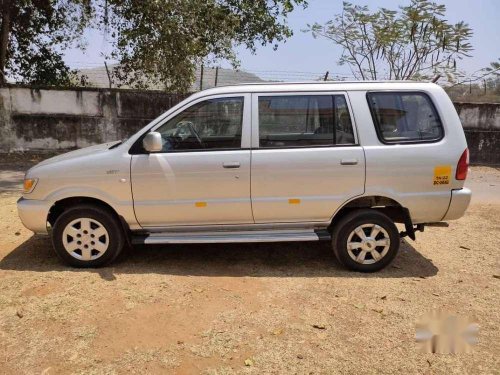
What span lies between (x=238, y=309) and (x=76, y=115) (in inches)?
353

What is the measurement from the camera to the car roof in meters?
4.47

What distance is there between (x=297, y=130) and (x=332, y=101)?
1.51 ft

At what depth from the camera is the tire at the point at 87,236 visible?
4.38 m

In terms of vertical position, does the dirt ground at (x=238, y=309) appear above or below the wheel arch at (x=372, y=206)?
below

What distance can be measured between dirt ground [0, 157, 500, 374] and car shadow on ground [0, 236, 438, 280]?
2cm

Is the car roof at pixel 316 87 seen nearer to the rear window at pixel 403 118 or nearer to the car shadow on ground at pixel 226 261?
the rear window at pixel 403 118

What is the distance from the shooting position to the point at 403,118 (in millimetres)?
4441

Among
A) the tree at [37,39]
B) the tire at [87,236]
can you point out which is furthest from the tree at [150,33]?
the tire at [87,236]

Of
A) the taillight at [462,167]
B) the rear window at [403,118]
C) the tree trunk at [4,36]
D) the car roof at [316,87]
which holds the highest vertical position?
the tree trunk at [4,36]

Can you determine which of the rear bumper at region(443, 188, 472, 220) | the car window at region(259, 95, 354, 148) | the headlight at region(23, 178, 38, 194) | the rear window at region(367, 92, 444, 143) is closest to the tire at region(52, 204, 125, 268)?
the headlight at region(23, 178, 38, 194)

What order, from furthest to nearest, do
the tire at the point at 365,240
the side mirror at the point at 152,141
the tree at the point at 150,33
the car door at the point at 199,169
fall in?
the tree at the point at 150,33, the tire at the point at 365,240, the car door at the point at 199,169, the side mirror at the point at 152,141

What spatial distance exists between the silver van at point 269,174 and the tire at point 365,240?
0.01 meters

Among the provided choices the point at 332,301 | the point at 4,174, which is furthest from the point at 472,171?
the point at 4,174

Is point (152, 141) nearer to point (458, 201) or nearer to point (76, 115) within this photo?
point (458, 201)
